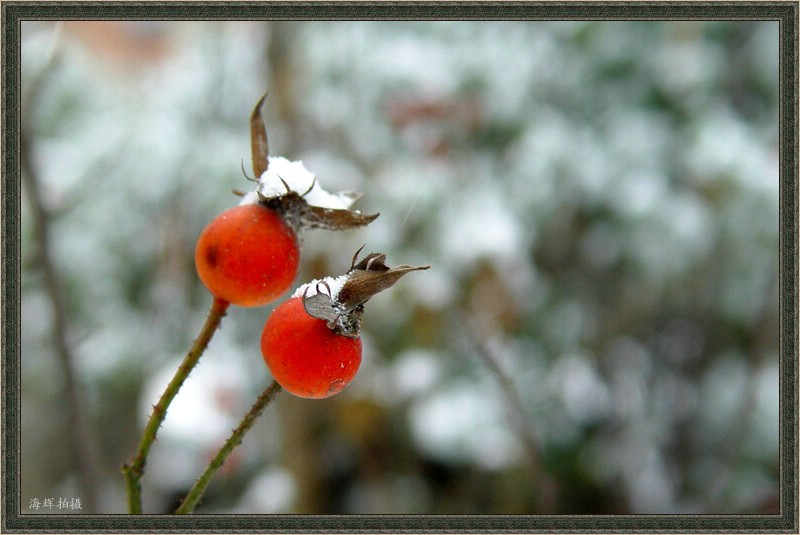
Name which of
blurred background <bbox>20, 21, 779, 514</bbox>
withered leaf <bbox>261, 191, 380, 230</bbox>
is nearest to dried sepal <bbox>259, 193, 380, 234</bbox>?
withered leaf <bbox>261, 191, 380, 230</bbox>

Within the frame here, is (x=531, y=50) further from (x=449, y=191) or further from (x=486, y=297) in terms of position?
(x=486, y=297)

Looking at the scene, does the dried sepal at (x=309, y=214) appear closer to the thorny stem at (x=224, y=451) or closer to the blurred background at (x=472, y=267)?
the thorny stem at (x=224, y=451)

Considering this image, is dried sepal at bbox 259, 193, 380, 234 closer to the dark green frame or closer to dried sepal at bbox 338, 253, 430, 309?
dried sepal at bbox 338, 253, 430, 309

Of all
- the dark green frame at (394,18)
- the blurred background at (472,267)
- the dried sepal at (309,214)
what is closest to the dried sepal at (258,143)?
the dried sepal at (309,214)

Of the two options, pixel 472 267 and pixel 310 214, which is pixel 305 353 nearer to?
pixel 310 214

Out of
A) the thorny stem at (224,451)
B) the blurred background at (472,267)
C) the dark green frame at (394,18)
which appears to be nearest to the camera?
the thorny stem at (224,451)

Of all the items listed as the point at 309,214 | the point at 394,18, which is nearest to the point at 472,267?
the point at 394,18
